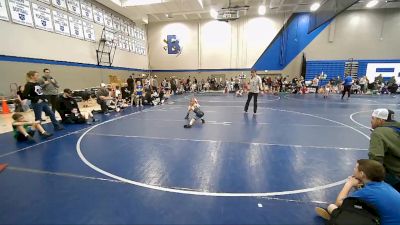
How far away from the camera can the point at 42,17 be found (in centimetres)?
1152

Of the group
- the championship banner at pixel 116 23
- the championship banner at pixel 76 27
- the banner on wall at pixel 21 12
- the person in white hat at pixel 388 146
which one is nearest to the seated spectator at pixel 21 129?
the person in white hat at pixel 388 146

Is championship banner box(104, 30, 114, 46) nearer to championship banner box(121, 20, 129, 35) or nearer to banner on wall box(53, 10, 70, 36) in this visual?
championship banner box(121, 20, 129, 35)

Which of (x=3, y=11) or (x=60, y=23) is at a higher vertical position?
(x=60, y=23)

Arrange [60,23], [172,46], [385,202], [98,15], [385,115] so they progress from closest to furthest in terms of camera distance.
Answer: [385,202]
[385,115]
[60,23]
[98,15]
[172,46]

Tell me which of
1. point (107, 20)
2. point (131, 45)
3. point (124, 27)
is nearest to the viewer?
point (107, 20)

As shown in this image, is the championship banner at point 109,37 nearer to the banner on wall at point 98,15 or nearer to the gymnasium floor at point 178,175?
the banner on wall at point 98,15

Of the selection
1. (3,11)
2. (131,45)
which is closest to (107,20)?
(131,45)

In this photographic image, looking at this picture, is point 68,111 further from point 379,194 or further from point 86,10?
point 86,10

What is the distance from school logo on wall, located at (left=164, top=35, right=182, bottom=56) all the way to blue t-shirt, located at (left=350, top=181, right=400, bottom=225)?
2397cm

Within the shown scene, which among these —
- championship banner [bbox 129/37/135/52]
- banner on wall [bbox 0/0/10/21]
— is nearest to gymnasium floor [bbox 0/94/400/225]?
banner on wall [bbox 0/0/10/21]

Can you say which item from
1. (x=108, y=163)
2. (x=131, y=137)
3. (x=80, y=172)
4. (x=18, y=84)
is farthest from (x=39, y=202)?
A: (x=18, y=84)

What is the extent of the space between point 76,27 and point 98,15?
264cm

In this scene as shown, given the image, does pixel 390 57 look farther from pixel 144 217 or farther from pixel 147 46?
pixel 144 217

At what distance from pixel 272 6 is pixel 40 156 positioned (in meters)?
20.4
